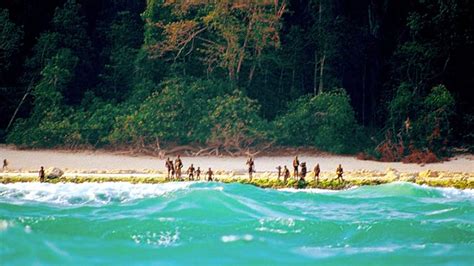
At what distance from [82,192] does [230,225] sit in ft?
11.5

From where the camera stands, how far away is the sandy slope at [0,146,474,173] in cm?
1520

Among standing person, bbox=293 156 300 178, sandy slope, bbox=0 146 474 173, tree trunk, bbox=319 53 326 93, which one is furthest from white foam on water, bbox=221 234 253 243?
tree trunk, bbox=319 53 326 93

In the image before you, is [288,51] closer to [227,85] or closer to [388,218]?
[227,85]

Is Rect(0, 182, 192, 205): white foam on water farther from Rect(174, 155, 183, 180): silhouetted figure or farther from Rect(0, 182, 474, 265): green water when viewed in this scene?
Rect(174, 155, 183, 180): silhouetted figure

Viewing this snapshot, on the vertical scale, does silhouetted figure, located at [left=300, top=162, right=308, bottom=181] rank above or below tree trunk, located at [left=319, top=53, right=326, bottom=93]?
below

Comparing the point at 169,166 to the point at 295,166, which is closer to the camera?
the point at 295,166

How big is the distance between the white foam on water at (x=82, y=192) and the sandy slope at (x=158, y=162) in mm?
1847

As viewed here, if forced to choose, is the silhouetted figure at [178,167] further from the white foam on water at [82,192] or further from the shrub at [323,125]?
the shrub at [323,125]

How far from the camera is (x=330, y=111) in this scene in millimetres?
16672

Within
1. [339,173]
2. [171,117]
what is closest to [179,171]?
[339,173]

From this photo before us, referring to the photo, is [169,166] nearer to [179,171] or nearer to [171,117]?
[179,171]

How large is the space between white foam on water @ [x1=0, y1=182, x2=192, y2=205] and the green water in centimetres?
2

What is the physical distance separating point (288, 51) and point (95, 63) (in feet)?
15.5

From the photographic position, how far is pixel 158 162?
630 inches
